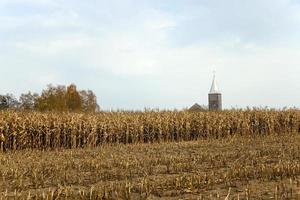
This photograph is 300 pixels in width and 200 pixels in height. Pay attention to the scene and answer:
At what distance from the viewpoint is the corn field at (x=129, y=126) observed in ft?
73.9

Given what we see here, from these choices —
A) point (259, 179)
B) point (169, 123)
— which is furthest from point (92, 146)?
point (259, 179)

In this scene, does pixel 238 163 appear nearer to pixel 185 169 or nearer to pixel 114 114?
pixel 185 169

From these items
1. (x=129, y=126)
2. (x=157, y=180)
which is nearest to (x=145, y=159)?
(x=157, y=180)

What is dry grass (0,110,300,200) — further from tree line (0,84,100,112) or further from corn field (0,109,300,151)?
tree line (0,84,100,112)

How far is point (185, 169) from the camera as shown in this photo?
12305 millimetres

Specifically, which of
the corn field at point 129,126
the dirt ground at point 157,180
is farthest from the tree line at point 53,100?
the dirt ground at point 157,180

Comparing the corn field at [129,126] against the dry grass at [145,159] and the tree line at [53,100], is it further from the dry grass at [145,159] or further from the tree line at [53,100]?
the tree line at [53,100]

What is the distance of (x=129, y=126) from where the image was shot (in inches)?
1012

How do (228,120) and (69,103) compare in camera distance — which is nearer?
(228,120)

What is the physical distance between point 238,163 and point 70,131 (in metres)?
12.4

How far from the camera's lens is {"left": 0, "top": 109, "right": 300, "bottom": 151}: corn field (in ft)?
73.9

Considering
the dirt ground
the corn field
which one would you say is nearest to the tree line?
the corn field

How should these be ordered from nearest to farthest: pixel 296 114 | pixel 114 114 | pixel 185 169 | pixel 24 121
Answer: pixel 185 169 < pixel 24 121 < pixel 114 114 < pixel 296 114

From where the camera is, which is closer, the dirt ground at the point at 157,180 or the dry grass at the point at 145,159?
the dirt ground at the point at 157,180
